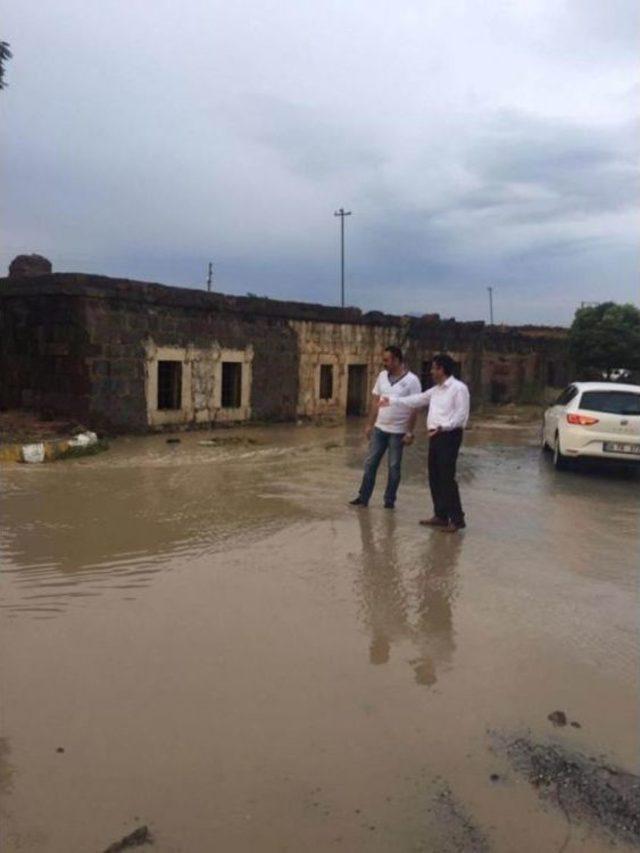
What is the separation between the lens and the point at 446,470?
6930 millimetres

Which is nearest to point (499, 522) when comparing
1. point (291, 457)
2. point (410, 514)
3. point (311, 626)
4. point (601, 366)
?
point (410, 514)

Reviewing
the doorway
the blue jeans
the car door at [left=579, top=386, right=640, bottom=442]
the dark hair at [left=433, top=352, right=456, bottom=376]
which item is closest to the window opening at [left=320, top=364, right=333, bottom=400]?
Result: the doorway

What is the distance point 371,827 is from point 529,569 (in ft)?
11.7

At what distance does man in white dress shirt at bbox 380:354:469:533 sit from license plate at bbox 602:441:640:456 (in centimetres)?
437

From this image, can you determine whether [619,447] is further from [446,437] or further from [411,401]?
[446,437]

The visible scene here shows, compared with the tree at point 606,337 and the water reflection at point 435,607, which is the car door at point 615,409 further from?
the tree at point 606,337

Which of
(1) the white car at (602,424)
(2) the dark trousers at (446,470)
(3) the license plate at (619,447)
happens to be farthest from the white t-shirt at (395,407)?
(3) the license plate at (619,447)

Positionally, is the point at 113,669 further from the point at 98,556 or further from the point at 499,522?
the point at 499,522

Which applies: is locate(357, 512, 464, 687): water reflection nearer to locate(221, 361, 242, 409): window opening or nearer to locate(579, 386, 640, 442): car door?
locate(579, 386, 640, 442): car door

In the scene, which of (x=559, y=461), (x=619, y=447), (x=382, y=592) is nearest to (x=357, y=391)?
(x=559, y=461)

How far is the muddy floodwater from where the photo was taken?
268cm

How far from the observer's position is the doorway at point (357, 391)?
20844 millimetres

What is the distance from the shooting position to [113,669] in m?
3.72

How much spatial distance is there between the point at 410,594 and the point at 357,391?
52.5 ft
